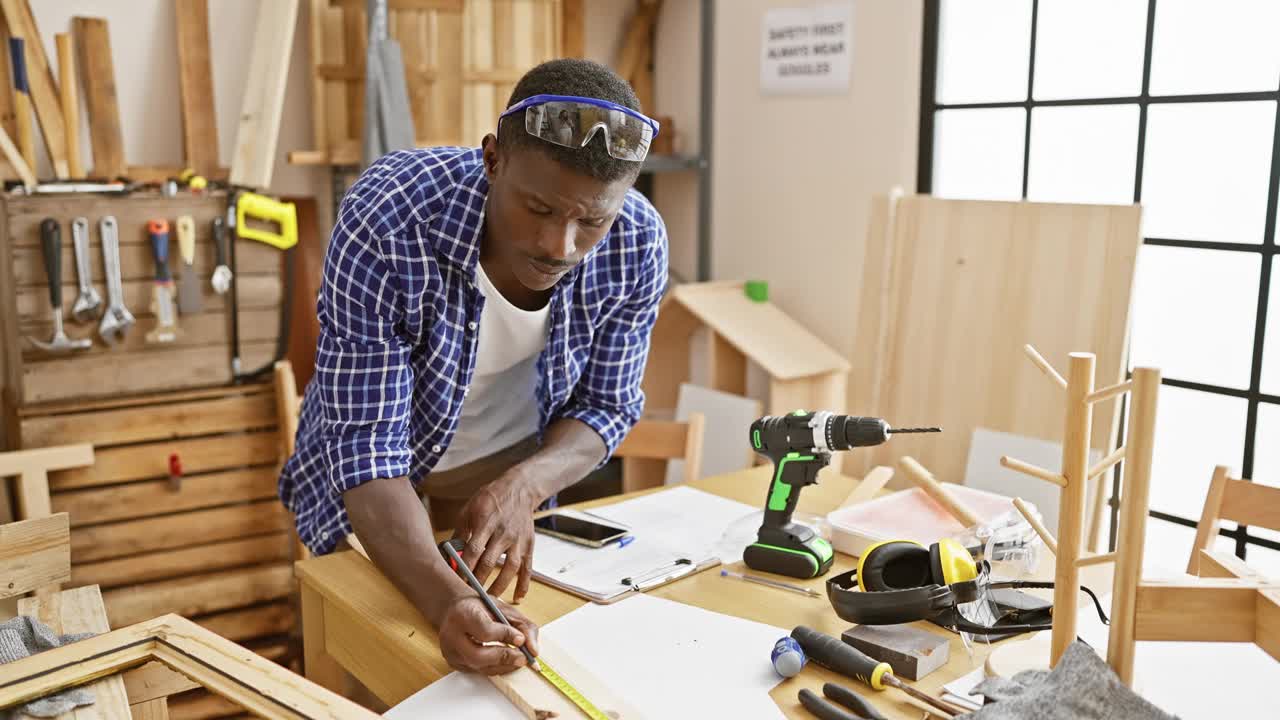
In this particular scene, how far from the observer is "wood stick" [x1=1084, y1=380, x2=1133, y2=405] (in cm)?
97

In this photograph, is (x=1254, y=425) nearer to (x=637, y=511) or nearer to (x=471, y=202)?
(x=637, y=511)

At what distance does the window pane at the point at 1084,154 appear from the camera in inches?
106

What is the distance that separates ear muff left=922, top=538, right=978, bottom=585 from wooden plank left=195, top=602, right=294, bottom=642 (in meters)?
2.26

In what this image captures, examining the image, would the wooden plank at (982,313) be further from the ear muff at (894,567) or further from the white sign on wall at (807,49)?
the white sign on wall at (807,49)

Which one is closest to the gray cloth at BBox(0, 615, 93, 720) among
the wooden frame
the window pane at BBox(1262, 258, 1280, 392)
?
Result: the wooden frame

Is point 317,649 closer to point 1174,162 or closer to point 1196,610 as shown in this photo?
point 1196,610

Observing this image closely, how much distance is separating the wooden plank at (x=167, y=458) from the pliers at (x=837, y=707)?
2.21 m

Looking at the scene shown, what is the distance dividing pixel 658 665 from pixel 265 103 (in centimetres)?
235

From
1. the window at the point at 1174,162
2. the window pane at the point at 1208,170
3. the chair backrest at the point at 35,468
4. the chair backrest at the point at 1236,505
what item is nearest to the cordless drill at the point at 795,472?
the chair backrest at the point at 1236,505

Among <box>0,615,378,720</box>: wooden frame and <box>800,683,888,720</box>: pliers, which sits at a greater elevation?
<box>0,615,378,720</box>: wooden frame

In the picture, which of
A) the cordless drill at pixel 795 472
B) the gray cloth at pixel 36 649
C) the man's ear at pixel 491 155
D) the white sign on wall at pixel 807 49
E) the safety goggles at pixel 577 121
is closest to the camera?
the gray cloth at pixel 36 649

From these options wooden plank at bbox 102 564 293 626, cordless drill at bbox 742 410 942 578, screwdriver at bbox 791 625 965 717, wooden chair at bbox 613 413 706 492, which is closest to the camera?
screwdriver at bbox 791 625 965 717

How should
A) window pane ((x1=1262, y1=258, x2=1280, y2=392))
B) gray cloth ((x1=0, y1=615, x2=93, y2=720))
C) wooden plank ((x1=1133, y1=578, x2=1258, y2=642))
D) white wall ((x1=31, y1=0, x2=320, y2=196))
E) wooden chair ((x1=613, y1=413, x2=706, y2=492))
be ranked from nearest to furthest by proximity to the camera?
1. wooden plank ((x1=1133, y1=578, x2=1258, y2=642))
2. gray cloth ((x1=0, y1=615, x2=93, y2=720))
3. wooden chair ((x1=613, y1=413, x2=706, y2=492))
4. window pane ((x1=1262, y1=258, x2=1280, y2=392))
5. white wall ((x1=31, y1=0, x2=320, y2=196))

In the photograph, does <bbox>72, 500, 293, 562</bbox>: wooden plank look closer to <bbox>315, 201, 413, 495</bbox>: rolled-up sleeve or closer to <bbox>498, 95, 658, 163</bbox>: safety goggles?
<bbox>315, 201, 413, 495</bbox>: rolled-up sleeve
